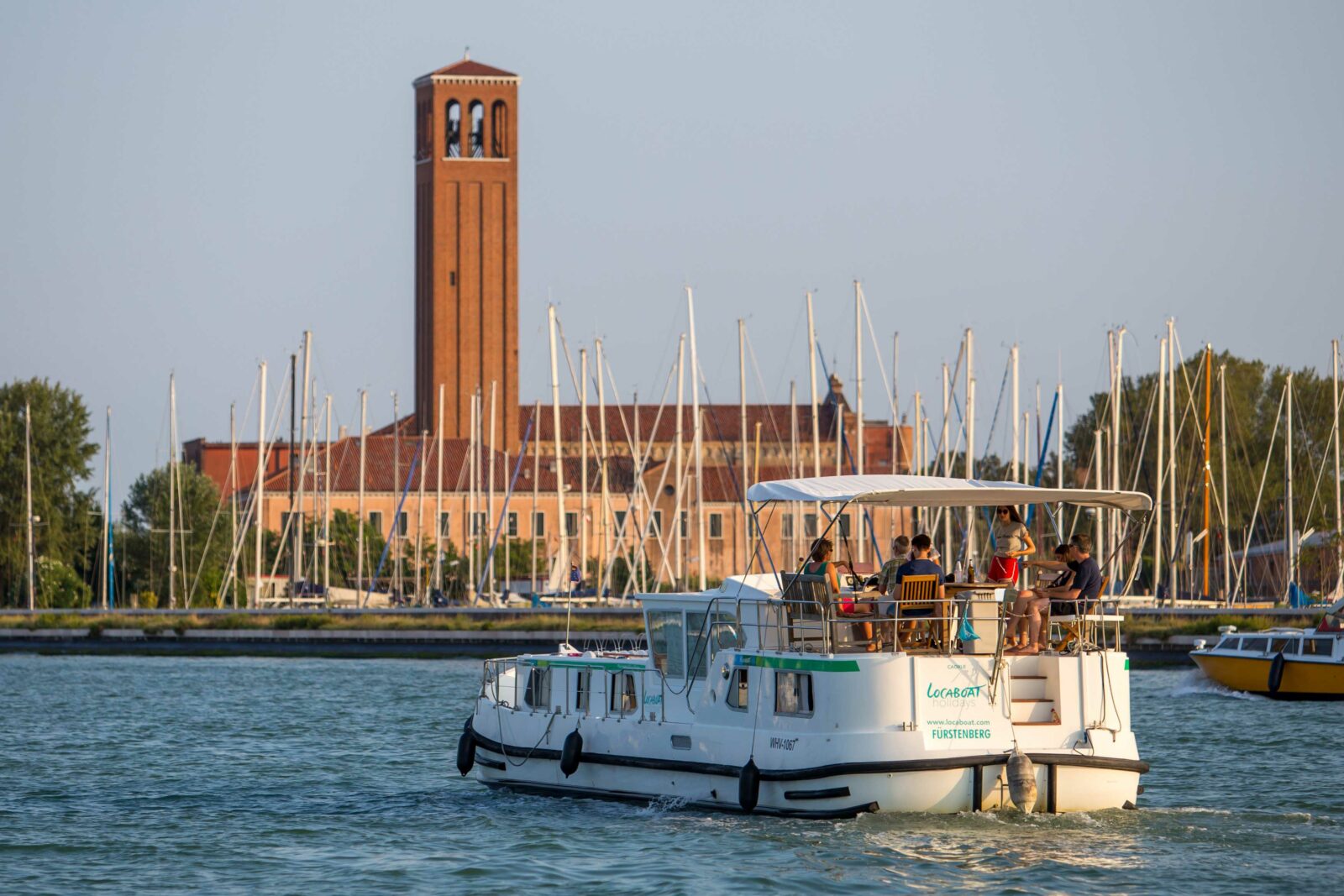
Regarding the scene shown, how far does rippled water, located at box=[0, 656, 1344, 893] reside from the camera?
2011 cm

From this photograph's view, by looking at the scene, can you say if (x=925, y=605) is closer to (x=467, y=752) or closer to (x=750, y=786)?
(x=750, y=786)

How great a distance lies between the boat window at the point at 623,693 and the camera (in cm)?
2511

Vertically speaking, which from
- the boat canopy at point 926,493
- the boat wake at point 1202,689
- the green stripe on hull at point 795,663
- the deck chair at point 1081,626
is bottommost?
the boat wake at point 1202,689

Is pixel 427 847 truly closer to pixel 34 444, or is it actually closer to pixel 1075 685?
pixel 1075 685

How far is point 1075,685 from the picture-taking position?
22094 mm

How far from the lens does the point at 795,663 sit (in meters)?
22.0

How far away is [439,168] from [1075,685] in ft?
356

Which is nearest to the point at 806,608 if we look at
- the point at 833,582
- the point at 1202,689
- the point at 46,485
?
the point at 833,582

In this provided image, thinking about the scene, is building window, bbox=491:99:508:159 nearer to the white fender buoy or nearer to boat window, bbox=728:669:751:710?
boat window, bbox=728:669:751:710

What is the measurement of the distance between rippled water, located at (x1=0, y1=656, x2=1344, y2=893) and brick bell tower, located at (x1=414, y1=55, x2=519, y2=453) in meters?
86.8

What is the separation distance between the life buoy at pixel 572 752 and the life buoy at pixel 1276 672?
2531 centimetres

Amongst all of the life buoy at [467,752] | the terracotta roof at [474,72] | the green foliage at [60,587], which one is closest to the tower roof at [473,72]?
the terracotta roof at [474,72]

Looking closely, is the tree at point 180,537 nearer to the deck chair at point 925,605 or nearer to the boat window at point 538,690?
the boat window at point 538,690

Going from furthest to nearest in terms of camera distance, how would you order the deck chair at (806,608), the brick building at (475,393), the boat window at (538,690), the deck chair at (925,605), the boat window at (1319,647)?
the brick building at (475,393) → the boat window at (1319,647) → the boat window at (538,690) → the deck chair at (806,608) → the deck chair at (925,605)
